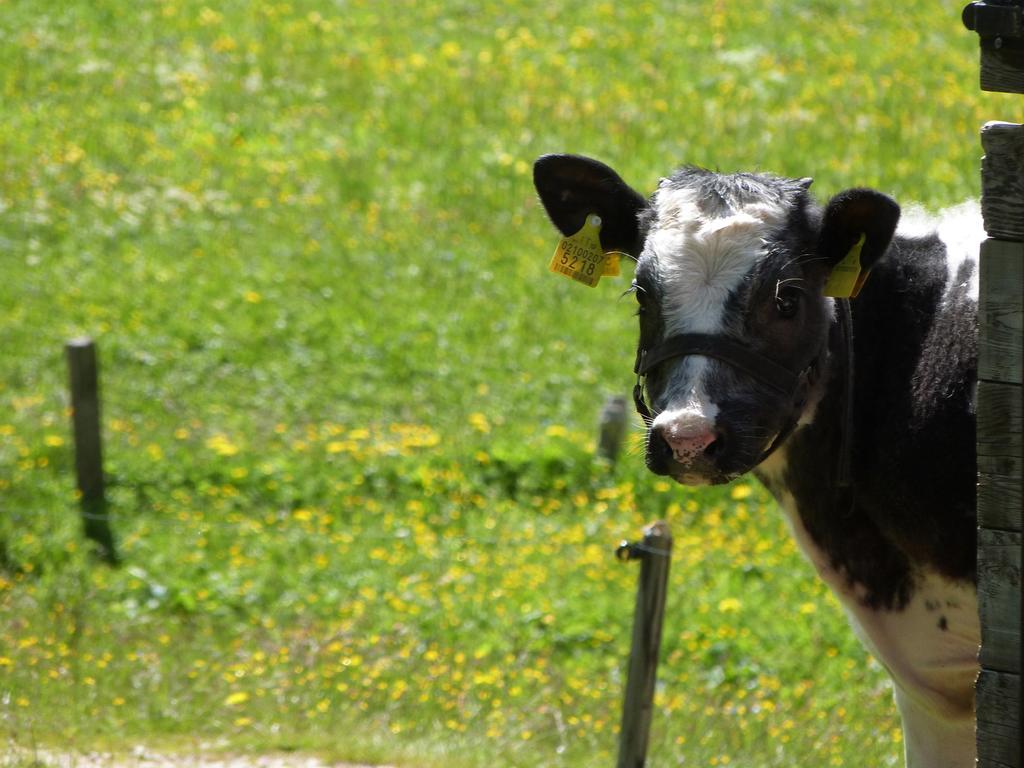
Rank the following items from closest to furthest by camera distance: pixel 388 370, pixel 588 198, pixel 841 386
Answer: pixel 841 386, pixel 588 198, pixel 388 370

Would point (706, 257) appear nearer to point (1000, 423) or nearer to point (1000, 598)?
point (1000, 423)

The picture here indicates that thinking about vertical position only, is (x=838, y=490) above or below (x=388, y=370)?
below

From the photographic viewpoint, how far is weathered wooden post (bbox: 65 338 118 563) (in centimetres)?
1009

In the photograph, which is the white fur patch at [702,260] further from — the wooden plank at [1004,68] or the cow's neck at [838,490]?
the wooden plank at [1004,68]

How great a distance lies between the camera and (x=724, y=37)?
19.7 metres

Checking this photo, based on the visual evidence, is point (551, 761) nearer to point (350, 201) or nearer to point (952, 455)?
point (952, 455)

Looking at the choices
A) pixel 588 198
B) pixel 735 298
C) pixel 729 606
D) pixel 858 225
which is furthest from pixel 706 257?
pixel 729 606

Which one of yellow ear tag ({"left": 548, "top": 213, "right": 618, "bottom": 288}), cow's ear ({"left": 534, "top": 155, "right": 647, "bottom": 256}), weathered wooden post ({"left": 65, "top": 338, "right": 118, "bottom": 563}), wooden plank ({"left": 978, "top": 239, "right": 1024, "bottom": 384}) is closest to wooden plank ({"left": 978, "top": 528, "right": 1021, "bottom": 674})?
wooden plank ({"left": 978, "top": 239, "right": 1024, "bottom": 384})

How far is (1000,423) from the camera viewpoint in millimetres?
3359

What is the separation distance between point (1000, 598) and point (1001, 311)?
2.27 ft

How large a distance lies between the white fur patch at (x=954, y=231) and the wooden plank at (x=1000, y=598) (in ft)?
4.49

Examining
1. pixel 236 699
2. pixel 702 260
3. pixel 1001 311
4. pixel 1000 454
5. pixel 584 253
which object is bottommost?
pixel 236 699

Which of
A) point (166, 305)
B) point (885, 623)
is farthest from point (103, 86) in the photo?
point (885, 623)

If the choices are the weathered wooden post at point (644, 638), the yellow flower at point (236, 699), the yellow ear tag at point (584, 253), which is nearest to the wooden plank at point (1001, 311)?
the yellow ear tag at point (584, 253)
